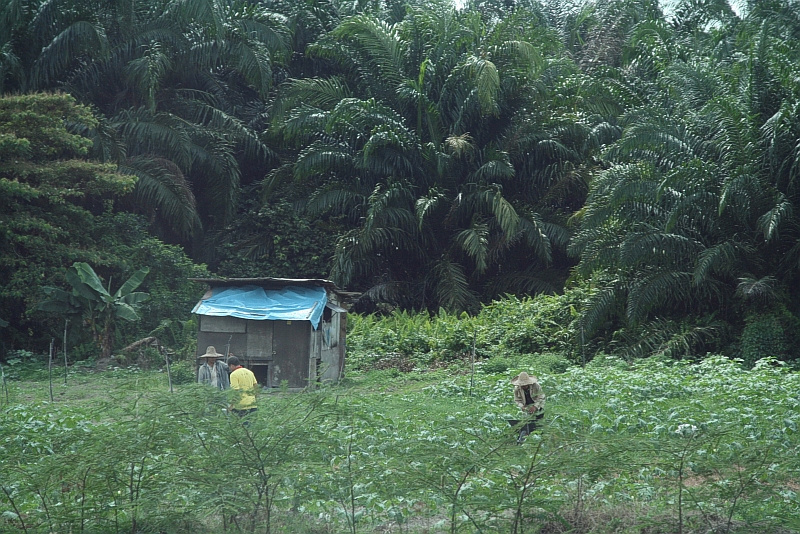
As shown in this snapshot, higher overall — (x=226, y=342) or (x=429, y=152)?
(x=429, y=152)

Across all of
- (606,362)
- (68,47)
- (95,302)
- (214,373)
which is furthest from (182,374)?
(68,47)

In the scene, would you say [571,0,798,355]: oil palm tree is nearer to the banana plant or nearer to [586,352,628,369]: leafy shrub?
[586,352,628,369]: leafy shrub

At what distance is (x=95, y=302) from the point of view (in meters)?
19.4

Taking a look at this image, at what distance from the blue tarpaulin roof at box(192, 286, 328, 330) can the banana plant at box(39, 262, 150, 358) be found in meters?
4.28

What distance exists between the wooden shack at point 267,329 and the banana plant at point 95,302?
4.39m

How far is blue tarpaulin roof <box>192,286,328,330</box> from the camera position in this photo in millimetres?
15305

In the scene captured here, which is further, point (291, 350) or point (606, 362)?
point (606, 362)

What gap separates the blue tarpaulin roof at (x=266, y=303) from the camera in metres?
15.3

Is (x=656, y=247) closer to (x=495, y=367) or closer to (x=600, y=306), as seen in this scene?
(x=600, y=306)

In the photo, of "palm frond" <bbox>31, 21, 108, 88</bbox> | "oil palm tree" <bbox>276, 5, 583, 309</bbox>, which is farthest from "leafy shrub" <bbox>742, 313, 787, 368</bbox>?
"palm frond" <bbox>31, 21, 108, 88</bbox>

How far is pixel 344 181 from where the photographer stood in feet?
83.0

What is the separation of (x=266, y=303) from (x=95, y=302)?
592 centimetres

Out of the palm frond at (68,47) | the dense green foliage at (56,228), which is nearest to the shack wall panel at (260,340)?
the dense green foliage at (56,228)

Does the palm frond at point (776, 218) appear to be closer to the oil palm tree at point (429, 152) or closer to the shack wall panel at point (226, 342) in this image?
the oil palm tree at point (429, 152)
